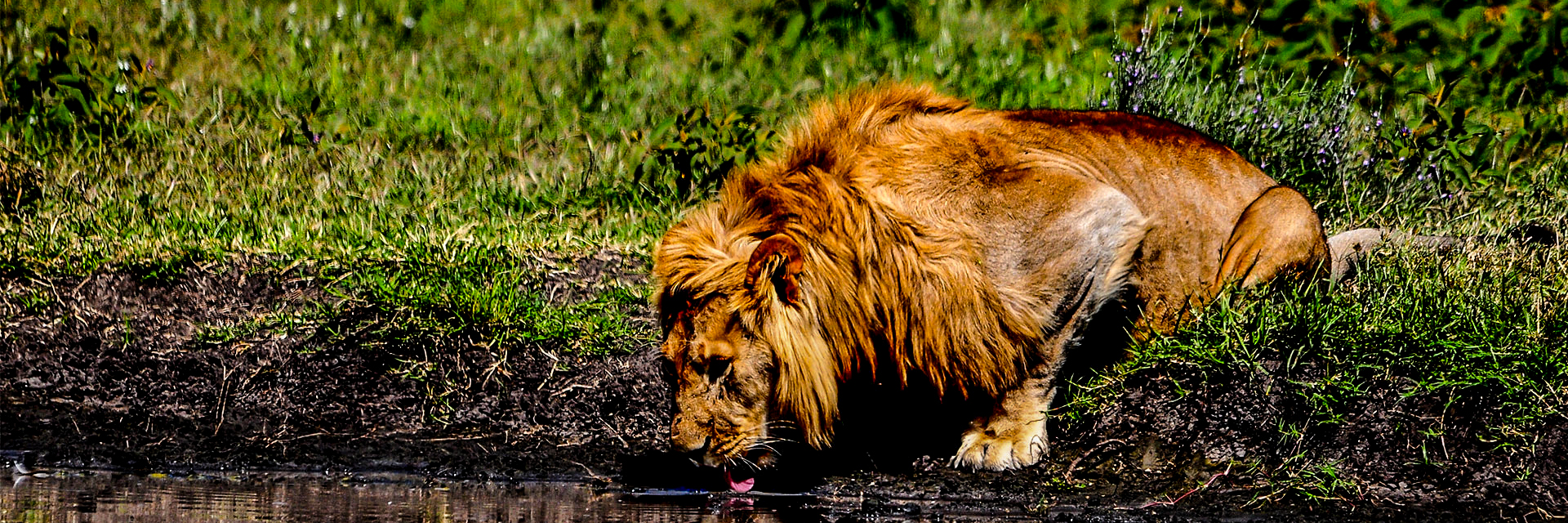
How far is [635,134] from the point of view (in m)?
7.14

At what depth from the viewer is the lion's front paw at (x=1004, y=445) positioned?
4664mm

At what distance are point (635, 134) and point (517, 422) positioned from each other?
2.35m

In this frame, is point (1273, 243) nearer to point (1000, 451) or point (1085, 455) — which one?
point (1085, 455)

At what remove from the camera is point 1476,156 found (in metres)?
6.69

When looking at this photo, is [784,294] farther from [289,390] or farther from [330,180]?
[330,180]

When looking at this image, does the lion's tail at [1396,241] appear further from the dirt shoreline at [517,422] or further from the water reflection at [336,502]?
the water reflection at [336,502]

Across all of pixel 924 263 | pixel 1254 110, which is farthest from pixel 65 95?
pixel 1254 110

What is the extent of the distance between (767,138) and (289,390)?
2.52 meters

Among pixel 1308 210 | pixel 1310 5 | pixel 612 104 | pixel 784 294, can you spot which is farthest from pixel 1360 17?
pixel 784 294

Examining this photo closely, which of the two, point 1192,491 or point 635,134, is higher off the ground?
point 635,134

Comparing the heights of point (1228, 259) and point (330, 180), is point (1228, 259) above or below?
below

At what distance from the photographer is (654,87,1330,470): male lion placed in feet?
14.0

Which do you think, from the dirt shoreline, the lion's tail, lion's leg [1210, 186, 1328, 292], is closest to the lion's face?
the dirt shoreline

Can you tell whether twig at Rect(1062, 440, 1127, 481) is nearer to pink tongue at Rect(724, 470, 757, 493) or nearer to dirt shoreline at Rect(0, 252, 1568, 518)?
dirt shoreline at Rect(0, 252, 1568, 518)
